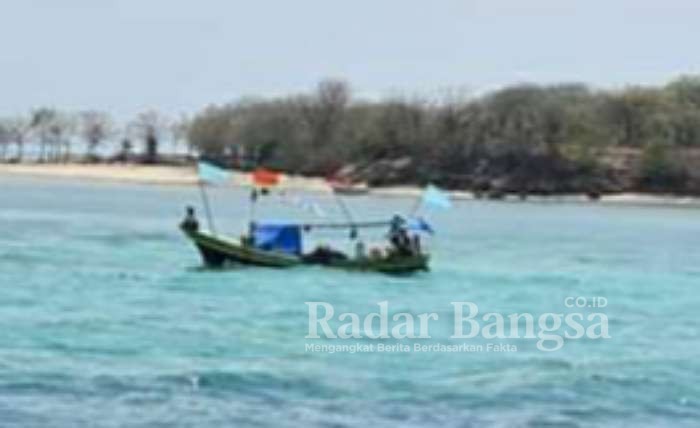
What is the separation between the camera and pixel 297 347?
29.6m

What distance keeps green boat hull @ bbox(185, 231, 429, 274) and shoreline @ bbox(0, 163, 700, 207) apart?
2703 inches

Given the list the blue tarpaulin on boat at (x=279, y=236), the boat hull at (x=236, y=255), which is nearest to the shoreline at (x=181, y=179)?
the blue tarpaulin on boat at (x=279, y=236)

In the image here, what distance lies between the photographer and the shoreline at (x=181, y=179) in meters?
146

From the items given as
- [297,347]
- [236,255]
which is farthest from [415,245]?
[297,347]

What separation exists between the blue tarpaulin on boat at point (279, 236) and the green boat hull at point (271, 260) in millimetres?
1951

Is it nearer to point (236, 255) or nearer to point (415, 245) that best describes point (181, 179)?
point (415, 245)

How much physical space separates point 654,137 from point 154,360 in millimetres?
136234

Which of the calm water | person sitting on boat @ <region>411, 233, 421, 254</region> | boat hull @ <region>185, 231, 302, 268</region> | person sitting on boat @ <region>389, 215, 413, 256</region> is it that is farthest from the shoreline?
boat hull @ <region>185, 231, 302, 268</region>

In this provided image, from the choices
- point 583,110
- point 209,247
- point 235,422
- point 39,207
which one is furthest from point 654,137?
point 235,422

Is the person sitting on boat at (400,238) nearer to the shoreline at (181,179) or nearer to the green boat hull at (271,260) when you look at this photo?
the green boat hull at (271,260)

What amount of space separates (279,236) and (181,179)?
11634 centimetres

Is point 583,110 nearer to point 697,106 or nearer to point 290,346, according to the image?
point 697,106

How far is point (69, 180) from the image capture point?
176m

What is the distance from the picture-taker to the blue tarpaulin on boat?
1989 inches
